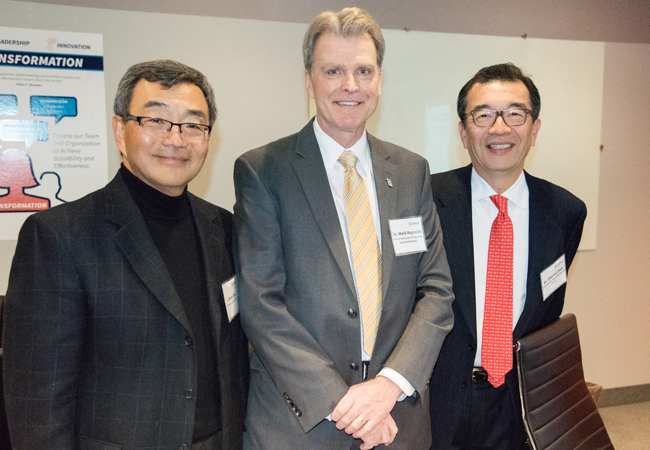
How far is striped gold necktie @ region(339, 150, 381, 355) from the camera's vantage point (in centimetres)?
160

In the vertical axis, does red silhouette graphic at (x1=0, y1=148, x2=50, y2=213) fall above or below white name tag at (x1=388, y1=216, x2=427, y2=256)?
above

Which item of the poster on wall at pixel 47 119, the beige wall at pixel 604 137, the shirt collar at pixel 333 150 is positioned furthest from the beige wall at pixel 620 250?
the poster on wall at pixel 47 119

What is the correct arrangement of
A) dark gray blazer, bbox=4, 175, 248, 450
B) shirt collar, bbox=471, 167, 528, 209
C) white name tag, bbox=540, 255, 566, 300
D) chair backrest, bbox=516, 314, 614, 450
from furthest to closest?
shirt collar, bbox=471, 167, 528, 209 < white name tag, bbox=540, 255, 566, 300 < chair backrest, bbox=516, 314, 614, 450 < dark gray blazer, bbox=4, 175, 248, 450

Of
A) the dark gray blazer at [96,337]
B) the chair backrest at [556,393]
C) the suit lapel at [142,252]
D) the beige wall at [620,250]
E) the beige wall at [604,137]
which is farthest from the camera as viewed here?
the beige wall at [620,250]

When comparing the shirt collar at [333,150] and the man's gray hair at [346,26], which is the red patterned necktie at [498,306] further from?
the man's gray hair at [346,26]

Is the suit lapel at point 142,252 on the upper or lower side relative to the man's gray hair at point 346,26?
lower

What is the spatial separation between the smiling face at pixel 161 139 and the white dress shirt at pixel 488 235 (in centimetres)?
128

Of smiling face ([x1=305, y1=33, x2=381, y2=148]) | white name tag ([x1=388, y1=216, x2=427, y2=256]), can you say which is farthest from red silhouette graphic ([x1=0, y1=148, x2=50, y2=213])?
white name tag ([x1=388, y1=216, x2=427, y2=256])

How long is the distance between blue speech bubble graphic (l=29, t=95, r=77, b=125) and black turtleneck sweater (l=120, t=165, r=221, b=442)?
1.74 meters

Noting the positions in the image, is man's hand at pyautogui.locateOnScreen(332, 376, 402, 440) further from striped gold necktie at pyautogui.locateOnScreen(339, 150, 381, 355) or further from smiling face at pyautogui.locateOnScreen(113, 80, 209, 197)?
smiling face at pyautogui.locateOnScreen(113, 80, 209, 197)

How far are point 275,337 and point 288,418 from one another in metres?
0.29

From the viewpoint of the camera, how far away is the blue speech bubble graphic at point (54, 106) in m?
2.87

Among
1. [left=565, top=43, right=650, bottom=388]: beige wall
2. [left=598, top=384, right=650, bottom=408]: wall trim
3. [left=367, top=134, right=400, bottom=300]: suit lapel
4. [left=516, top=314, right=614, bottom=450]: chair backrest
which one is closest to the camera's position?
[left=367, top=134, right=400, bottom=300]: suit lapel

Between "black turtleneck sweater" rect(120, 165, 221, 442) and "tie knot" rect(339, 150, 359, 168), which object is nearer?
"black turtleneck sweater" rect(120, 165, 221, 442)
